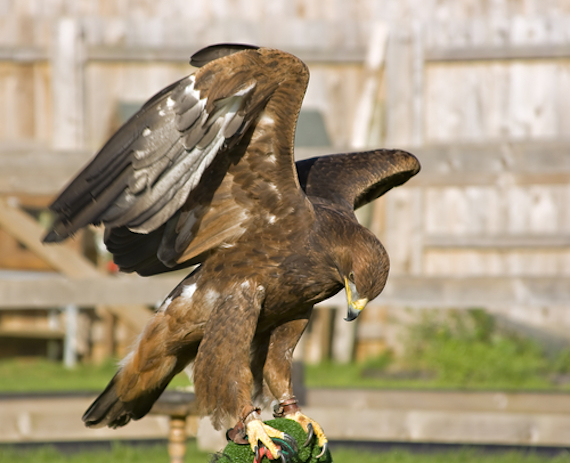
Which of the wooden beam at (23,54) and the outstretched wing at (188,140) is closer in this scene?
the outstretched wing at (188,140)

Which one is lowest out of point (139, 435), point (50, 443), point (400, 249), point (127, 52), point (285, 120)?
point (50, 443)

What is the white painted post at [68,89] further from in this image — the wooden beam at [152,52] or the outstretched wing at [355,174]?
the outstretched wing at [355,174]

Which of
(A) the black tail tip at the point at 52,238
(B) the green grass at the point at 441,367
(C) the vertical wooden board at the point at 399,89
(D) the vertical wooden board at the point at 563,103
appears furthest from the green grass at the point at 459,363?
(A) the black tail tip at the point at 52,238

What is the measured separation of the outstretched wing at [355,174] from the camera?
3293mm

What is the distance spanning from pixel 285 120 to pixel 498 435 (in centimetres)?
285

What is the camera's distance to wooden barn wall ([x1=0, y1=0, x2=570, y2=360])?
6984 millimetres

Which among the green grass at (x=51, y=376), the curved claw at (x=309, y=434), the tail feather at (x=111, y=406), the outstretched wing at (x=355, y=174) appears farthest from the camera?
the green grass at (x=51, y=376)

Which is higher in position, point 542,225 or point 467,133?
point 467,133

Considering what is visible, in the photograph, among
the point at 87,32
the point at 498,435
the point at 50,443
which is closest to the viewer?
the point at 498,435

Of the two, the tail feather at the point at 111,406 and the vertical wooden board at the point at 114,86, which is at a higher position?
the vertical wooden board at the point at 114,86

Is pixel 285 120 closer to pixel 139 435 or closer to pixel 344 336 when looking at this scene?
pixel 139 435

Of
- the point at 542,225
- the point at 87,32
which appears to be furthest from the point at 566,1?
the point at 87,32

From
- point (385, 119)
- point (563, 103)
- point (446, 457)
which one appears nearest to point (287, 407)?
point (446, 457)

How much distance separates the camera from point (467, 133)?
719 centimetres
